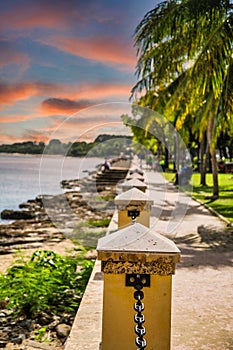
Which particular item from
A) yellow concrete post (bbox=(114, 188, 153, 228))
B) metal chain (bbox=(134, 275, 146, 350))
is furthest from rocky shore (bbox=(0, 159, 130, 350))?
metal chain (bbox=(134, 275, 146, 350))

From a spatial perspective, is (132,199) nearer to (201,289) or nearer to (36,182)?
(201,289)

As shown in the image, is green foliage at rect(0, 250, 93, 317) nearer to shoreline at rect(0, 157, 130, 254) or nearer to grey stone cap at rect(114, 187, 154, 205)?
grey stone cap at rect(114, 187, 154, 205)

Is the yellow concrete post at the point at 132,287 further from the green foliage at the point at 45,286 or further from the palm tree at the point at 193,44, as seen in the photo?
the palm tree at the point at 193,44

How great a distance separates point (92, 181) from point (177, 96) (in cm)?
2681

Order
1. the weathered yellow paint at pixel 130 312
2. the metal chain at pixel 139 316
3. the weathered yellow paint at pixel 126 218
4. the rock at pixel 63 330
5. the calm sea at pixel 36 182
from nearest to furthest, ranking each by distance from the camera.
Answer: the metal chain at pixel 139 316
the weathered yellow paint at pixel 130 312
the rock at pixel 63 330
the weathered yellow paint at pixel 126 218
the calm sea at pixel 36 182

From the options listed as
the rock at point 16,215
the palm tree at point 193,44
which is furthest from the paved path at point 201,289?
the rock at point 16,215

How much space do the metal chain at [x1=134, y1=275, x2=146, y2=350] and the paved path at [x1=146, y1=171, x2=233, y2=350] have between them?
4.56 ft

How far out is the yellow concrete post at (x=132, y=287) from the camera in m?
3.41

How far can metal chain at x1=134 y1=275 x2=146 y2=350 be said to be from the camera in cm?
298

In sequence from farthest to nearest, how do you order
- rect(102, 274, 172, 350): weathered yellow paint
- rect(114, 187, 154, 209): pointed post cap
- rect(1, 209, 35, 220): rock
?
rect(1, 209, 35, 220): rock < rect(114, 187, 154, 209): pointed post cap < rect(102, 274, 172, 350): weathered yellow paint

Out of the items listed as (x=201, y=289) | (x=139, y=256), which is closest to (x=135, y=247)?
(x=139, y=256)

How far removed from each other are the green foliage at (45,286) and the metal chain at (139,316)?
3.49 m

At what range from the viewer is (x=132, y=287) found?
11.5 feet

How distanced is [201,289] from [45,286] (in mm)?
2418
